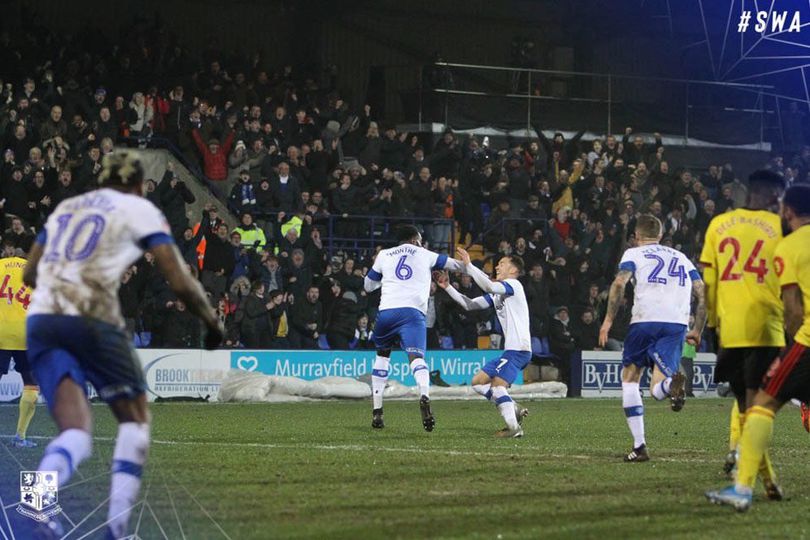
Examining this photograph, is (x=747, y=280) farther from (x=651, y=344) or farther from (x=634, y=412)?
(x=651, y=344)

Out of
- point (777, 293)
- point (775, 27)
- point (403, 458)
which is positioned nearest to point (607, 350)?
point (775, 27)

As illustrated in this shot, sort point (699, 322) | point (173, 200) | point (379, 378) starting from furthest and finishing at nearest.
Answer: point (173, 200), point (379, 378), point (699, 322)

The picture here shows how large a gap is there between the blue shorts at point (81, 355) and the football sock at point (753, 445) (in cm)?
417

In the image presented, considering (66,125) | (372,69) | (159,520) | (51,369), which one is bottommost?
(159,520)

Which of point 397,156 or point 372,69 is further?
point 372,69

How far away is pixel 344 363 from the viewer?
85.7ft

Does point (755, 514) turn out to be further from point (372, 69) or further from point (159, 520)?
point (372, 69)

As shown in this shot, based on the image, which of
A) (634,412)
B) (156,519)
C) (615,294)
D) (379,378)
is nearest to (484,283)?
(379,378)

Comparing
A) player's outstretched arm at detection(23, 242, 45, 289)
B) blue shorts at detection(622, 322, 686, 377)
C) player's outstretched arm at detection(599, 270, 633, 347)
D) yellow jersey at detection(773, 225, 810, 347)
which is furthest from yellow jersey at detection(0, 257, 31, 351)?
yellow jersey at detection(773, 225, 810, 347)

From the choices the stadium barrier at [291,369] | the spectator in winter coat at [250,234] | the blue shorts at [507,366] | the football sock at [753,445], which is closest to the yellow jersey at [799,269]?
the football sock at [753,445]

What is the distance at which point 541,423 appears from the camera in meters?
19.2

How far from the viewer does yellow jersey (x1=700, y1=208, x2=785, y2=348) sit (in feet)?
33.5

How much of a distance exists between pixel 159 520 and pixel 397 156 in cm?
2127

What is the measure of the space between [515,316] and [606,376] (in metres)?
12.9
